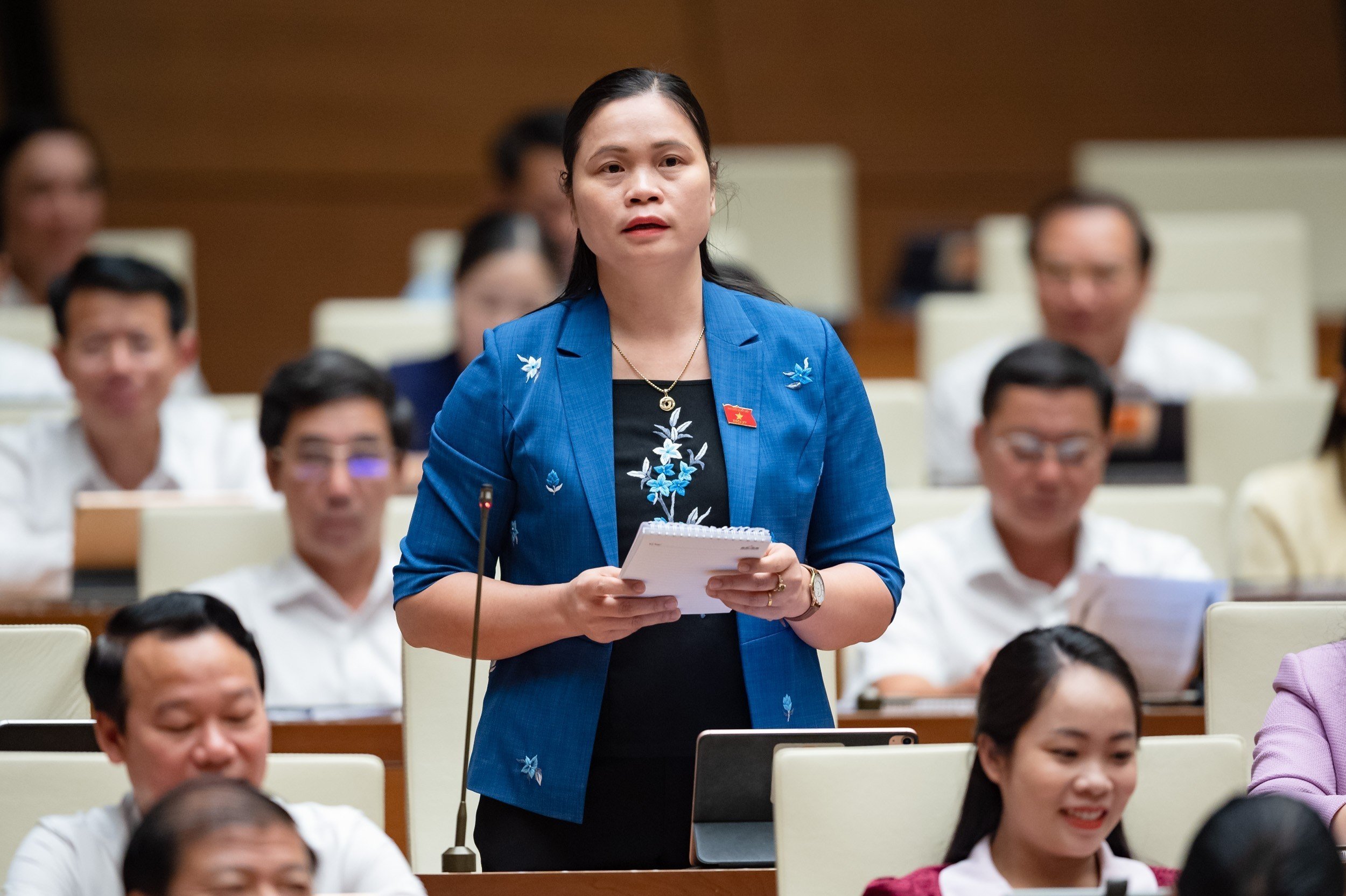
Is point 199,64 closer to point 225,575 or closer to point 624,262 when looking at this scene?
point 225,575

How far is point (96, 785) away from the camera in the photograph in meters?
1.95

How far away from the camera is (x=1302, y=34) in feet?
19.4

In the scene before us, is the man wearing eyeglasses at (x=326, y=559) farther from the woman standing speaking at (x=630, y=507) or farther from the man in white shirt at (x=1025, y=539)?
the woman standing speaking at (x=630, y=507)

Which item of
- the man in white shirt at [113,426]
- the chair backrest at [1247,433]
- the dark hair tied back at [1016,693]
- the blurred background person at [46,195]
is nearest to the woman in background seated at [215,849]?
the dark hair tied back at [1016,693]

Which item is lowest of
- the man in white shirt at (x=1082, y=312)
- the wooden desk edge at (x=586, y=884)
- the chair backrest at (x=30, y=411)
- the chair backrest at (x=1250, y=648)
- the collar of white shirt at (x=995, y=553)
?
the wooden desk edge at (x=586, y=884)

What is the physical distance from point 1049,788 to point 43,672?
1195 mm

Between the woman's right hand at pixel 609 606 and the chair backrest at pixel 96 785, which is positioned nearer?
the woman's right hand at pixel 609 606

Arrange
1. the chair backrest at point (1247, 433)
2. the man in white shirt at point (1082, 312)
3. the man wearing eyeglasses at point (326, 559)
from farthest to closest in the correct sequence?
1. the man in white shirt at point (1082, 312)
2. the chair backrest at point (1247, 433)
3. the man wearing eyeglasses at point (326, 559)

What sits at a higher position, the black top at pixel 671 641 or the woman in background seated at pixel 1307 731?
the black top at pixel 671 641

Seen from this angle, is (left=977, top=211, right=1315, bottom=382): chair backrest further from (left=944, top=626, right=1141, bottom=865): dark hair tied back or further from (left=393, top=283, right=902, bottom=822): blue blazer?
(left=393, top=283, right=902, bottom=822): blue blazer

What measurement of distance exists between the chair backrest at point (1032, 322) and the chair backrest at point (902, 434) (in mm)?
820

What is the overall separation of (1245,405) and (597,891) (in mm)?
2403

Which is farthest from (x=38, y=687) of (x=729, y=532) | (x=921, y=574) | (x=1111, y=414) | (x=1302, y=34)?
(x=1302, y=34)

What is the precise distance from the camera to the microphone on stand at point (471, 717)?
1677 mm
